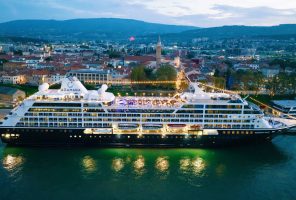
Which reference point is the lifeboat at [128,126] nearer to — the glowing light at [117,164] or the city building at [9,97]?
the glowing light at [117,164]

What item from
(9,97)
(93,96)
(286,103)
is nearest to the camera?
(93,96)

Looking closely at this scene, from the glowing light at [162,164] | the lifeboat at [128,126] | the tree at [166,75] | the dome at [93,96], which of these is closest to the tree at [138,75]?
the tree at [166,75]

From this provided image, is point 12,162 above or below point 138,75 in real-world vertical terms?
below

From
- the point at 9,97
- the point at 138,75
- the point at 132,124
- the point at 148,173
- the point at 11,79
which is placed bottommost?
the point at 148,173

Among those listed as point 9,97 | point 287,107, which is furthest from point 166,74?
point 9,97

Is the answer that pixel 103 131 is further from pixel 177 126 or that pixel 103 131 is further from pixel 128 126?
pixel 177 126

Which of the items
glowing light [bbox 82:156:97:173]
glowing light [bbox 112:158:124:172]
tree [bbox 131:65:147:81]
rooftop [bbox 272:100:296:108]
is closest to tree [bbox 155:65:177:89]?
tree [bbox 131:65:147:81]

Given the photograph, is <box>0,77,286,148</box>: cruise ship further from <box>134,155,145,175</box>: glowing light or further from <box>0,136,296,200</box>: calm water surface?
<box>134,155,145,175</box>: glowing light
